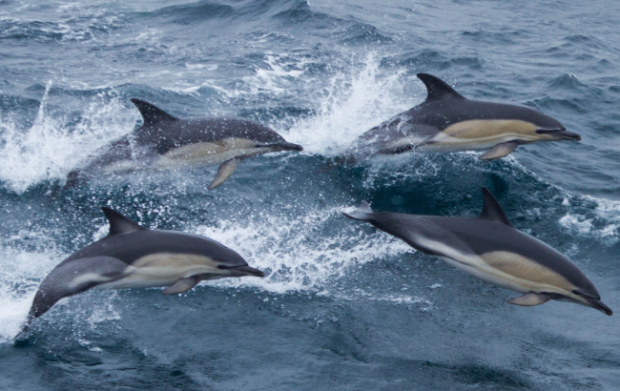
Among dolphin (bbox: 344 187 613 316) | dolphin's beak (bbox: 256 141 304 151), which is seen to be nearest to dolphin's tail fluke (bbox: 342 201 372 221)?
dolphin (bbox: 344 187 613 316)

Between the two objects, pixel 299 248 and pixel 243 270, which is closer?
pixel 243 270

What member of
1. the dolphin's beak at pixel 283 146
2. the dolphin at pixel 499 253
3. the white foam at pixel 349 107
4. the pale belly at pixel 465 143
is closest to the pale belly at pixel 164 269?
the dolphin at pixel 499 253

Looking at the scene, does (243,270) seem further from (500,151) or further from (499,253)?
(500,151)

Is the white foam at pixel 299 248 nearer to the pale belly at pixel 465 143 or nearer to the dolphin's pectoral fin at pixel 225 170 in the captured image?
the dolphin's pectoral fin at pixel 225 170

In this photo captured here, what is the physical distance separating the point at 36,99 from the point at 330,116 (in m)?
5.25

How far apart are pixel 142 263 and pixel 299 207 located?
2.92 m

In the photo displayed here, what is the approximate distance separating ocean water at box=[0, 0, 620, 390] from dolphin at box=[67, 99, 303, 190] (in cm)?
26

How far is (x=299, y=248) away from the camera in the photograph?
7.62 meters

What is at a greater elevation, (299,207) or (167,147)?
(167,147)

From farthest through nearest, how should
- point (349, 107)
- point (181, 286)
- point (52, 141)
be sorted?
point (349, 107), point (52, 141), point (181, 286)

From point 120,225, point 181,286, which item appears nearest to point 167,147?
point 120,225

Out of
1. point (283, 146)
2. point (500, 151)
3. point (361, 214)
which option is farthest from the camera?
point (283, 146)

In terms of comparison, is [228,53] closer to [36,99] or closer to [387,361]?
[36,99]

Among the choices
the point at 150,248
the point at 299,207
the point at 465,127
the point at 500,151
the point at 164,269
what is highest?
the point at 465,127
